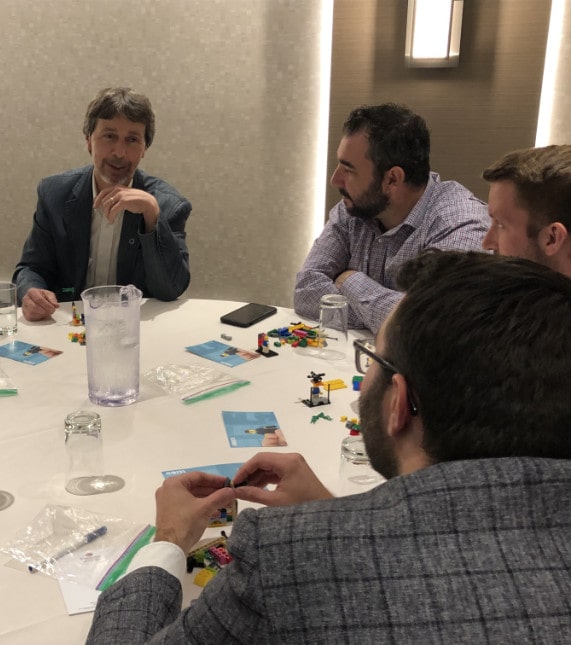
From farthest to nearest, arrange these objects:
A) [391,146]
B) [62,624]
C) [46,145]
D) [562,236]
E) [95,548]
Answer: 1. [46,145]
2. [391,146]
3. [562,236]
4. [95,548]
5. [62,624]

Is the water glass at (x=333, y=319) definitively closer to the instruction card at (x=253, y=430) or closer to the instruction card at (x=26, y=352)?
the instruction card at (x=253, y=430)

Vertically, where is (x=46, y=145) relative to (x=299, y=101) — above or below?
below

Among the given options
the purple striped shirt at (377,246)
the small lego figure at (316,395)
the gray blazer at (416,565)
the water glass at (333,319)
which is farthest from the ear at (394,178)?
the gray blazer at (416,565)

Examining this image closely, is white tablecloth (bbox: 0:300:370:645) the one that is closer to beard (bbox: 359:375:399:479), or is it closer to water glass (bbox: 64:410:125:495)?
water glass (bbox: 64:410:125:495)

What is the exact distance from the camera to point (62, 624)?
2.96ft

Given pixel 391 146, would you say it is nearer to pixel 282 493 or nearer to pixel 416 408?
pixel 282 493

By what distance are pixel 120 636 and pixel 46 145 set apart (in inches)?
131

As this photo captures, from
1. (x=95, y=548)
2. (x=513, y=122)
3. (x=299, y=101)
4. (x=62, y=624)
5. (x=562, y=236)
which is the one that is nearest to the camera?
(x=62, y=624)

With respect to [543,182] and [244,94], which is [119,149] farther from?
[543,182]

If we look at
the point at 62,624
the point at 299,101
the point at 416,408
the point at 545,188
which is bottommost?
the point at 62,624

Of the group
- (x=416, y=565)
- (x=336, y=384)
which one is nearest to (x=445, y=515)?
(x=416, y=565)

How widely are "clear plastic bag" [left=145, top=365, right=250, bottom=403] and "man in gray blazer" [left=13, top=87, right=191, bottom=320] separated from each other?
27.9 inches

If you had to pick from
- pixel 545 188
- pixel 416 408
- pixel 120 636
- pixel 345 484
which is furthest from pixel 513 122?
pixel 120 636

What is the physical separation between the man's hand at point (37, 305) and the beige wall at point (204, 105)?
1620mm
